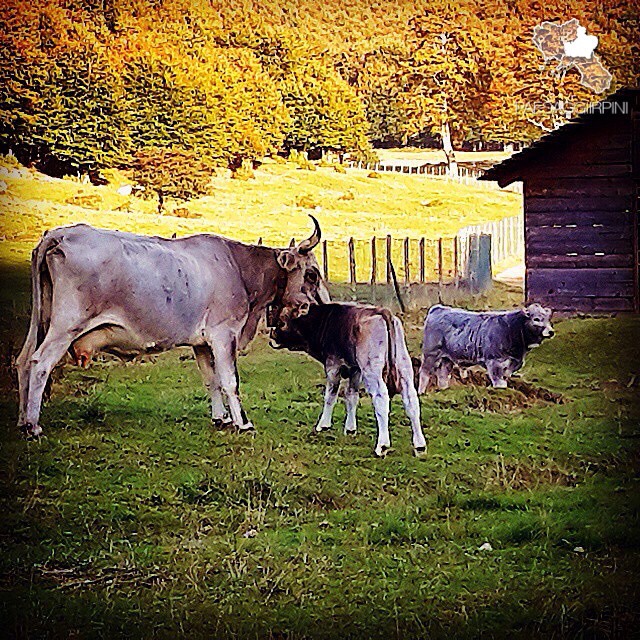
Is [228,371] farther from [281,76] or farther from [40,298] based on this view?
[281,76]

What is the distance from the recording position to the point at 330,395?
4.19 metres

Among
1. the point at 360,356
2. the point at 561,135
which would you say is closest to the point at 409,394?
the point at 360,356

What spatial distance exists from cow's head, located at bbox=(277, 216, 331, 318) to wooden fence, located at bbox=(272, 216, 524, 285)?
38 millimetres

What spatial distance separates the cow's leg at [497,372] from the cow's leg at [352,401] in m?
0.50

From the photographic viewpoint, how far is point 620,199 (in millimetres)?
4445

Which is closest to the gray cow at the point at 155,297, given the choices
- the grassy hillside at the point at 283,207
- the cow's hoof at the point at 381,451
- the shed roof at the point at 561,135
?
the grassy hillside at the point at 283,207

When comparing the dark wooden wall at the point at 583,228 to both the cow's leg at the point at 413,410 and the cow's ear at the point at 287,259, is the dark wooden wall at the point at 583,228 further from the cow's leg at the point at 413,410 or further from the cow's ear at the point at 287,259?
the cow's ear at the point at 287,259

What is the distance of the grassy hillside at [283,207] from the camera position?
4168 mm

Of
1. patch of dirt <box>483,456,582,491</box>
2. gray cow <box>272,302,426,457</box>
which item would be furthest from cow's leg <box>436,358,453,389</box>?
patch of dirt <box>483,456,582,491</box>

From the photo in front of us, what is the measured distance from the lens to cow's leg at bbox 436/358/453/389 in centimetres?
435

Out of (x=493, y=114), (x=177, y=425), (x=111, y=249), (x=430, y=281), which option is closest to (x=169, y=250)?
(x=111, y=249)

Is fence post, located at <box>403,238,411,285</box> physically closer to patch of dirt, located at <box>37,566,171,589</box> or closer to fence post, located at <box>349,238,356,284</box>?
fence post, located at <box>349,238,356,284</box>

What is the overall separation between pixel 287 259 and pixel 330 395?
0.50 m

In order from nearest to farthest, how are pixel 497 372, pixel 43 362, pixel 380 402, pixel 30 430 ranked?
pixel 43 362, pixel 30 430, pixel 380 402, pixel 497 372
